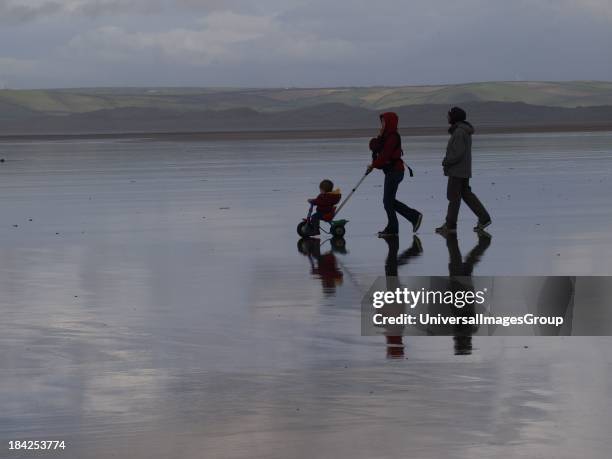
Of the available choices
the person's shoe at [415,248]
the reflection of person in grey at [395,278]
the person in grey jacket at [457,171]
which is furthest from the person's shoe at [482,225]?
the person's shoe at [415,248]

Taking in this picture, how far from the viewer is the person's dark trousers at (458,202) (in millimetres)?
20297

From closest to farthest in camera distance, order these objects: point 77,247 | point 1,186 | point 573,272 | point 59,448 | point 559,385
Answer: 1. point 59,448
2. point 559,385
3. point 573,272
4. point 77,247
5. point 1,186

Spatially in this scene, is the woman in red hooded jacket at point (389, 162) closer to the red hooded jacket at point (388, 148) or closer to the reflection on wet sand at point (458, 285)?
the red hooded jacket at point (388, 148)

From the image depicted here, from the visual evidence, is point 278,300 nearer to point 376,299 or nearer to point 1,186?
point 376,299

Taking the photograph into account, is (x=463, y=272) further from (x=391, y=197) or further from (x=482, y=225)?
(x=482, y=225)

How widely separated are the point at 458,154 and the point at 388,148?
1302mm

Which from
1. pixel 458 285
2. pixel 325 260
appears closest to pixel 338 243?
pixel 325 260

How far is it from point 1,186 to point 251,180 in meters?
5.88

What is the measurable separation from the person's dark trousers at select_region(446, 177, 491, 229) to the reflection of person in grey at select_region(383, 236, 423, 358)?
35.4 inches

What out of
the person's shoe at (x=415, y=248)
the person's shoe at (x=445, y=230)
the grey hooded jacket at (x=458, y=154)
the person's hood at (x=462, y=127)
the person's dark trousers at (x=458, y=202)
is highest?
the person's hood at (x=462, y=127)

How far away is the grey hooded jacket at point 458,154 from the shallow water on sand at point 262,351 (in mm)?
941

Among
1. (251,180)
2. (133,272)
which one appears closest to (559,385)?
(133,272)

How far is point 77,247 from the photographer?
1875cm

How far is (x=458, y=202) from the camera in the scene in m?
20.5
